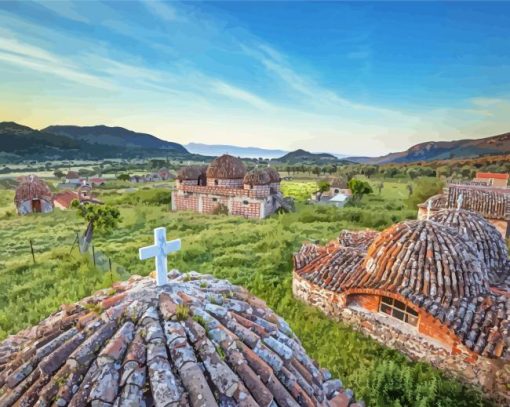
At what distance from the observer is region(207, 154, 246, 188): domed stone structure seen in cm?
3409

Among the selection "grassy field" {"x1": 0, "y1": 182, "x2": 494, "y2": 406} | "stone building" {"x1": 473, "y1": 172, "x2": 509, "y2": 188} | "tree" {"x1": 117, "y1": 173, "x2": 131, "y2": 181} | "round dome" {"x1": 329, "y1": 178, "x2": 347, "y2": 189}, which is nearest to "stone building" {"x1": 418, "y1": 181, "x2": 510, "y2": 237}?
"grassy field" {"x1": 0, "y1": 182, "x2": 494, "y2": 406}

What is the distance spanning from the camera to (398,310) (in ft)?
28.2

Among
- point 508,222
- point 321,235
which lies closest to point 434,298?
point 321,235

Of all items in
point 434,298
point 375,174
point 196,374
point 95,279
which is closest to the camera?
point 196,374

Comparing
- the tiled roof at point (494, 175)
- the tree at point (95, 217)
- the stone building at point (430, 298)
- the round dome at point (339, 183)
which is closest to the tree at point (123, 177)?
the round dome at point (339, 183)

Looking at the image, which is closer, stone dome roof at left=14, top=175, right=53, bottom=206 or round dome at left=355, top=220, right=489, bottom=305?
round dome at left=355, top=220, right=489, bottom=305

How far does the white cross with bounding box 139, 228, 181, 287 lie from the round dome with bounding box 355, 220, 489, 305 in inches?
274

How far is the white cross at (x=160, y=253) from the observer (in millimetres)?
3387

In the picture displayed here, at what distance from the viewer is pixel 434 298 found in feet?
26.2

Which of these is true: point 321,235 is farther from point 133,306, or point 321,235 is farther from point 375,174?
point 375,174

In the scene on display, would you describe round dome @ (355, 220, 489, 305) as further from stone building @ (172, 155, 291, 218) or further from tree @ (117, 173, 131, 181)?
tree @ (117, 173, 131, 181)

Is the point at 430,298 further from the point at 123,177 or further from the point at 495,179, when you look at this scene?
the point at 123,177

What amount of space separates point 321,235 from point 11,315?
17.7 m

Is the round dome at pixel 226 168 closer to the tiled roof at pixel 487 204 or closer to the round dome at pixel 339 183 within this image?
the round dome at pixel 339 183
